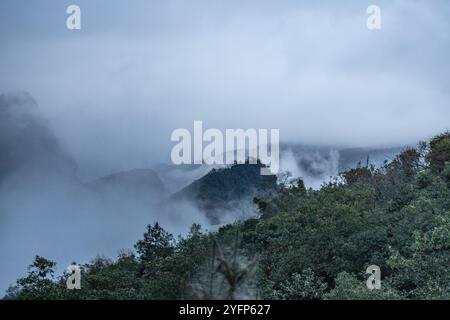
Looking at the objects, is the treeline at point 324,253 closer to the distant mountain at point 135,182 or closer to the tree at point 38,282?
the tree at point 38,282

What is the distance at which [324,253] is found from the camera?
2577 centimetres

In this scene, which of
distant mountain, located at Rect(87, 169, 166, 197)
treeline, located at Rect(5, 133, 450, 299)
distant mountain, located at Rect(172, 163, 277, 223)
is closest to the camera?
treeline, located at Rect(5, 133, 450, 299)

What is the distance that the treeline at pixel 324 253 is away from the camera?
2200cm

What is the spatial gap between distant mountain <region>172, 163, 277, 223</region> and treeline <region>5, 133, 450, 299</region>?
27118 millimetres

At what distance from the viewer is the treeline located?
22000mm

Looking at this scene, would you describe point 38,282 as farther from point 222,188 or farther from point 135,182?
point 135,182

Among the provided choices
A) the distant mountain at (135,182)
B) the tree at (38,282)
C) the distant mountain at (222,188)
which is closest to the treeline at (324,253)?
the tree at (38,282)

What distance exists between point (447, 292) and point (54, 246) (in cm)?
5508

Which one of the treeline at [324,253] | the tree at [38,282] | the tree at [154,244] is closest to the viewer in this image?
the treeline at [324,253]

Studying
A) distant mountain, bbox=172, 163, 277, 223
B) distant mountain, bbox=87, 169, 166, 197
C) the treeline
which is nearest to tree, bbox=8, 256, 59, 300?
the treeline

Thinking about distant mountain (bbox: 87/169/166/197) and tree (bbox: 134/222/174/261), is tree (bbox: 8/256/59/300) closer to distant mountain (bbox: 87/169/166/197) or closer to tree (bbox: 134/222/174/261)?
tree (bbox: 134/222/174/261)

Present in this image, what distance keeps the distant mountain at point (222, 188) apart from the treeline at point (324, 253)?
1068 inches

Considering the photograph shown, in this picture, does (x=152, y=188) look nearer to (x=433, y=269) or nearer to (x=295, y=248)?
(x=295, y=248)

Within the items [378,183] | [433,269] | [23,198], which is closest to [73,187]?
[23,198]
